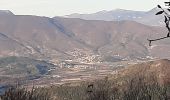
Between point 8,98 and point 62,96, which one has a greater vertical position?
point 8,98

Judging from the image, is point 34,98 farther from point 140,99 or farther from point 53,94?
point 53,94

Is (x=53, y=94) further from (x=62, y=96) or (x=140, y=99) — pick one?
(x=140, y=99)

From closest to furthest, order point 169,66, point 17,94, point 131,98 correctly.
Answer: point 17,94 → point 131,98 → point 169,66

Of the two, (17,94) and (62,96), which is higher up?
(17,94)

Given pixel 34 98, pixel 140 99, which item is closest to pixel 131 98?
pixel 140 99

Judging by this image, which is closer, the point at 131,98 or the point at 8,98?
the point at 8,98

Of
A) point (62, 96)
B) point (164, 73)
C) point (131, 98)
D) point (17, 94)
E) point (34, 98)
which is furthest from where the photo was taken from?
point (164, 73)

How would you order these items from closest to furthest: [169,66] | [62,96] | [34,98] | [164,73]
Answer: [34,98] → [62,96] → [164,73] → [169,66]

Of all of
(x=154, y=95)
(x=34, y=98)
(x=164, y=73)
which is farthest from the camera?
(x=164, y=73)

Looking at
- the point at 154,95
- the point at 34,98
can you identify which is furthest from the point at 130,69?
the point at 34,98
